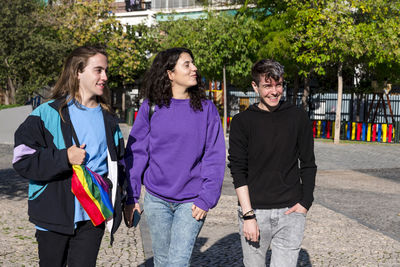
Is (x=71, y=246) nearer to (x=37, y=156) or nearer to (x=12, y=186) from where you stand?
(x=37, y=156)

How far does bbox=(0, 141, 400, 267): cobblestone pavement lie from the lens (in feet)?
16.5

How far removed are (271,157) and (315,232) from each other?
3.52 m

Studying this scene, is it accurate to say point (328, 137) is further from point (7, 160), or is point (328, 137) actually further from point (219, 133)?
point (219, 133)

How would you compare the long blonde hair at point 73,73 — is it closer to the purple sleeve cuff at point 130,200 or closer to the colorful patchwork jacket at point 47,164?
the colorful patchwork jacket at point 47,164

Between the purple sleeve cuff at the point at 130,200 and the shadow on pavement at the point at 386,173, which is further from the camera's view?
the shadow on pavement at the point at 386,173

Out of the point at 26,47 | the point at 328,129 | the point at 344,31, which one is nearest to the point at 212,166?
the point at 344,31

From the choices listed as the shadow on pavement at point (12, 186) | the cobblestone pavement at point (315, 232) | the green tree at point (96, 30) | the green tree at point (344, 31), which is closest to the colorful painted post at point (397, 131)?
the green tree at point (344, 31)

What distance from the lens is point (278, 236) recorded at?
3070 mm

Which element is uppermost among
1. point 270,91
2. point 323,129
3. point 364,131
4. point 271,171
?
point 270,91

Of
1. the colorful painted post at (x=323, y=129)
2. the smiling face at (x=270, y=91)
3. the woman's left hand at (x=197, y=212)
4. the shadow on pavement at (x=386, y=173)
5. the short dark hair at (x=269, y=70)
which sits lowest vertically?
the colorful painted post at (x=323, y=129)

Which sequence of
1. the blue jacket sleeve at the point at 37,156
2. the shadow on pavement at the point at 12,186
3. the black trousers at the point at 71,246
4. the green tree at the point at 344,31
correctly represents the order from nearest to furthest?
the blue jacket sleeve at the point at 37,156
the black trousers at the point at 71,246
the shadow on pavement at the point at 12,186
the green tree at the point at 344,31

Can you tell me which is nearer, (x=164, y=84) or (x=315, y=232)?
(x=164, y=84)

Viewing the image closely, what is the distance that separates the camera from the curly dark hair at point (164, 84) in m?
3.19

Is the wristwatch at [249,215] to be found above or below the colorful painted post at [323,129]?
above
